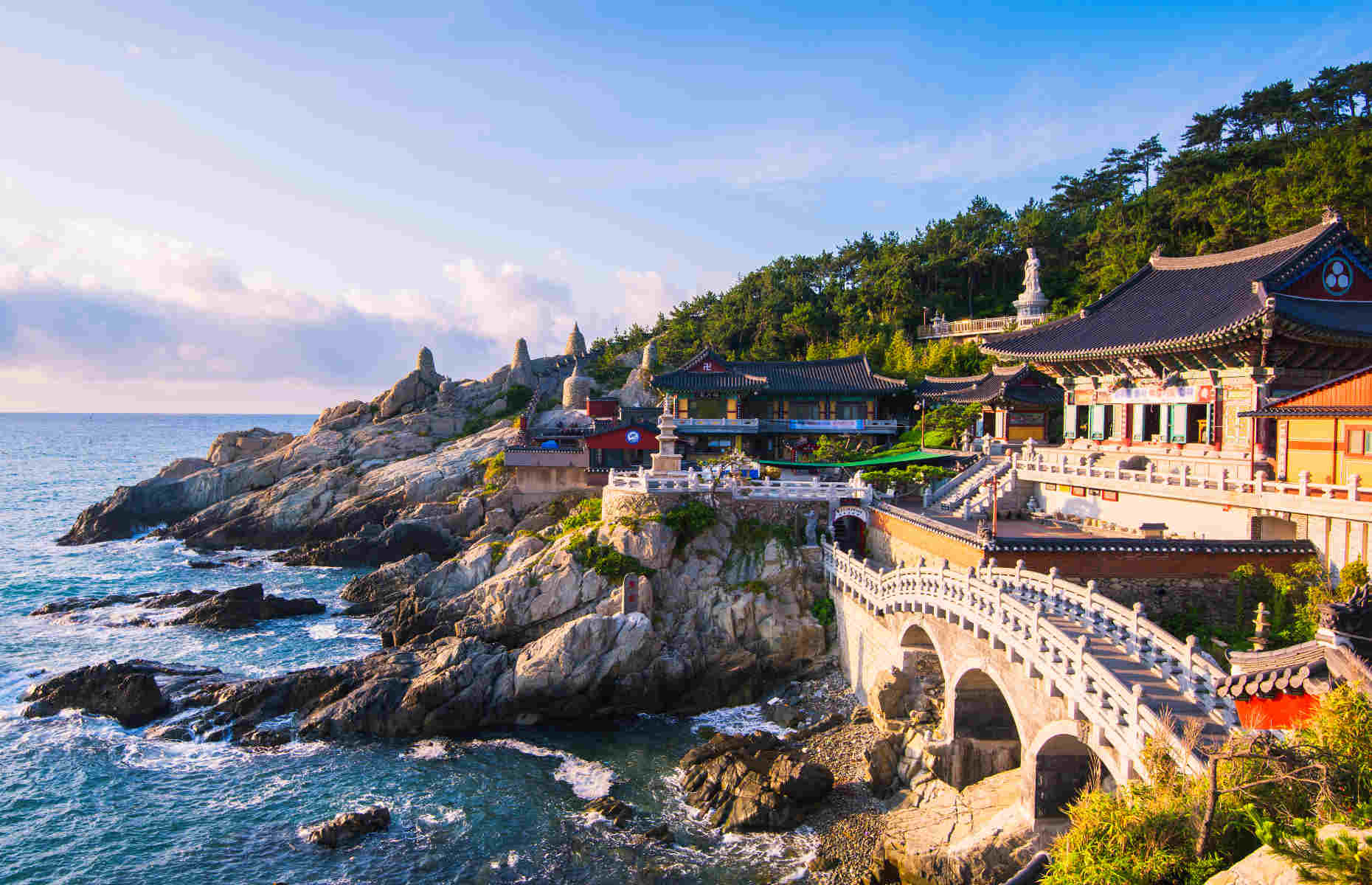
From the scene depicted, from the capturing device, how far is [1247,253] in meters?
34.8

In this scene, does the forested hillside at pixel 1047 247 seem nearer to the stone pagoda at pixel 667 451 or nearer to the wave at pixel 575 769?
the stone pagoda at pixel 667 451

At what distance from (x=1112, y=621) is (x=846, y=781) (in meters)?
10.6

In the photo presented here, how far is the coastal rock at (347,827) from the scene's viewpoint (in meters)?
23.0

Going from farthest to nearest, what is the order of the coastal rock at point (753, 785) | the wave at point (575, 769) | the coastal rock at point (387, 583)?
the coastal rock at point (387, 583) < the wave at point (575, 769) < the coastal rock at point (753, 785)

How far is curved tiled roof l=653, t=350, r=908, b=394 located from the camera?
58.3m

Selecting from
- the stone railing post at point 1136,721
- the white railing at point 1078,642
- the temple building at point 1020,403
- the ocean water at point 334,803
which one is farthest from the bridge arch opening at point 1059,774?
the temple building at point 1020,403

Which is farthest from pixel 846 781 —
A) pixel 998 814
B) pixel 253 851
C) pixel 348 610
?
pixel 348 610

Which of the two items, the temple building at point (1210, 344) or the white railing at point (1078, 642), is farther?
the temple building at point (1210, 344)

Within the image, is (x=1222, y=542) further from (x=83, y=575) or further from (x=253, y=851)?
(x=83, y=575)

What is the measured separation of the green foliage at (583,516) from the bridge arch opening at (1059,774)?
2669 centimetres

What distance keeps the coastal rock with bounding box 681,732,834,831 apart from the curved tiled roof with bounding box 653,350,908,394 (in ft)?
116

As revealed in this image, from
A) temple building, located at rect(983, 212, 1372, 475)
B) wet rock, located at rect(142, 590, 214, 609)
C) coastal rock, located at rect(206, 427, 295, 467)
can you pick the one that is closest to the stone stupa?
coastal rock, located at rect(206, 427, 295, 467)

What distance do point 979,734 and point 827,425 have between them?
1461 inches

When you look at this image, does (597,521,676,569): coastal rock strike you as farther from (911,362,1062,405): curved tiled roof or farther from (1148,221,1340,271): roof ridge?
(1148,221,1340,271): roof ridge
